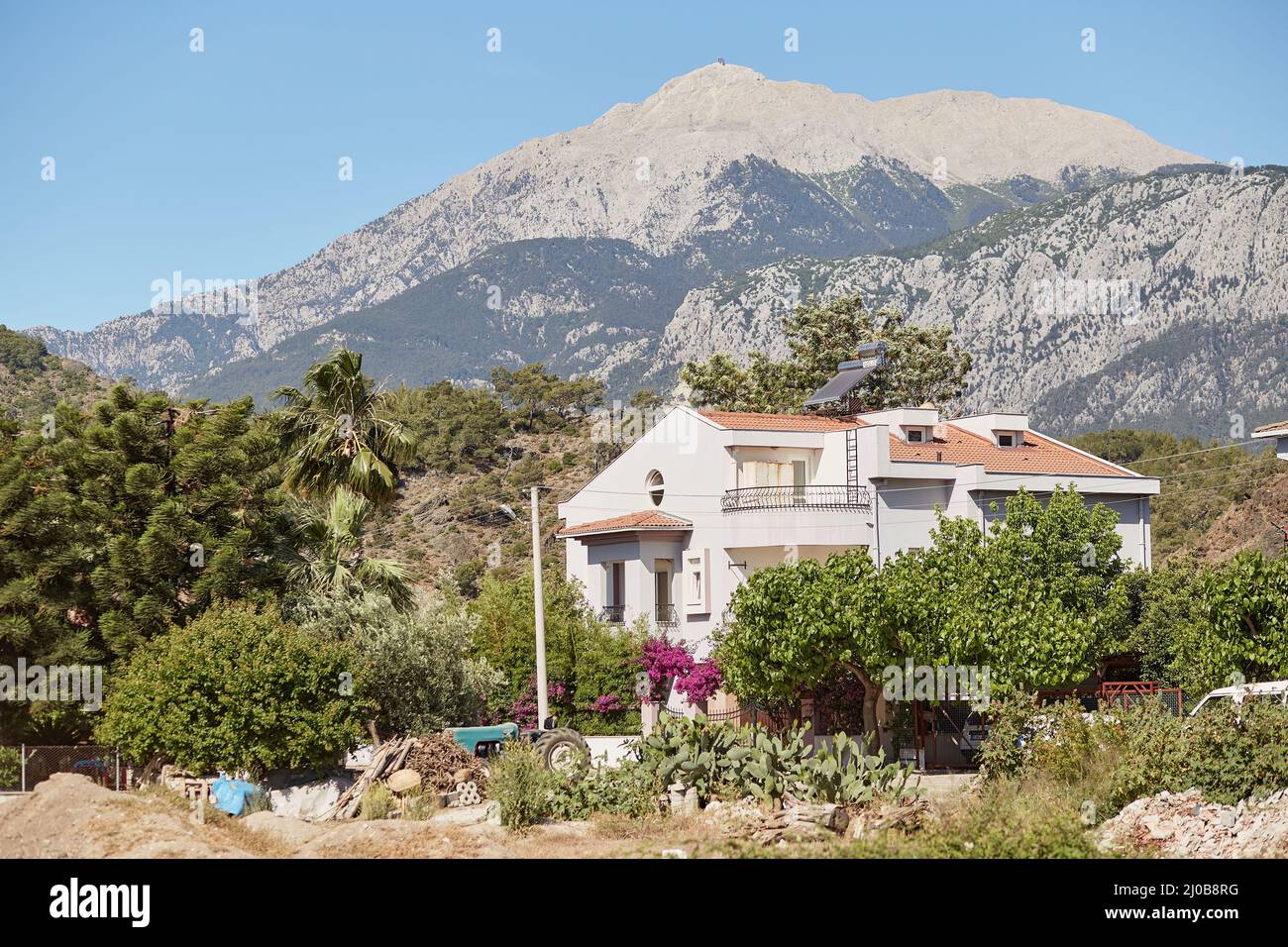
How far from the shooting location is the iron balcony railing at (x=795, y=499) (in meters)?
47.7

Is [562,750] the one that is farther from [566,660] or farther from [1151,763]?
[1151,763]

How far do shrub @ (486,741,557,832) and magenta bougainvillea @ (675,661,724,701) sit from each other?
17.9 m

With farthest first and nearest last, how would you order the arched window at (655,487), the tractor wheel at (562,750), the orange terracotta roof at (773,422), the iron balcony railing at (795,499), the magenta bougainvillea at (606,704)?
the arched window at (655,487) < the orange terracotta roof at (773,422) < the iron balcony railing at (795,499) < the magenta bougainvillea at (606,704) < the tractor wheel at (562,750)

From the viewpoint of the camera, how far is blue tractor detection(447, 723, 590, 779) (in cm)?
2916

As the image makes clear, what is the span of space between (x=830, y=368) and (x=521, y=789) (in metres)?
53.8

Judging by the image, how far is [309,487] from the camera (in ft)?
135

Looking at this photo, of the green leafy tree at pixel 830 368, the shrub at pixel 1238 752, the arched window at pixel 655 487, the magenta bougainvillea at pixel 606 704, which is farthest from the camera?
the green leafy tree at pixel 830 368

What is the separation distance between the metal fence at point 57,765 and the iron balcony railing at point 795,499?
2197cm

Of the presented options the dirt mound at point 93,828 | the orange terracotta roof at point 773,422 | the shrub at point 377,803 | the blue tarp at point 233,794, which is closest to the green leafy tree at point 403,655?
the blue tarp at point 233,794

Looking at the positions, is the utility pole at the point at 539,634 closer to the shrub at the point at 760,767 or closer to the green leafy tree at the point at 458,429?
the shrub at the point at 760,767

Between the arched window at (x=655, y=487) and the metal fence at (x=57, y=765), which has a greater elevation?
the arched window at (x=655, y=487)

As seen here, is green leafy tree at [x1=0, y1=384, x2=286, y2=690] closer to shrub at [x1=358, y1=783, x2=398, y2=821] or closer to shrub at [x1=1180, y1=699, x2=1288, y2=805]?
shrub at [x1=358, y1=783, x2=398, y2=821]
